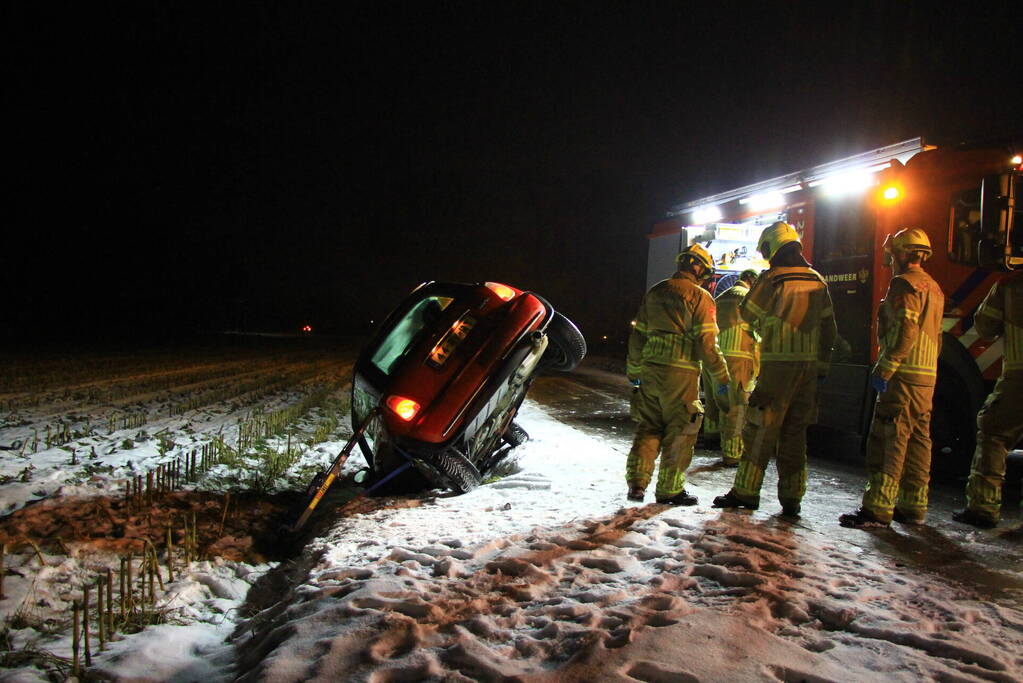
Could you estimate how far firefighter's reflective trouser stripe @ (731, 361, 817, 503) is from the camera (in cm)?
416

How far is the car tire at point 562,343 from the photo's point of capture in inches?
189

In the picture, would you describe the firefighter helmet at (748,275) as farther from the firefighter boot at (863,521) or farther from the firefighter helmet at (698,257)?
the firefighter boot at (863,521)

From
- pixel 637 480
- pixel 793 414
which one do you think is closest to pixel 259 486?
pixel 637 480

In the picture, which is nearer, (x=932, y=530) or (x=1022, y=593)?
(x=1022, y=593)

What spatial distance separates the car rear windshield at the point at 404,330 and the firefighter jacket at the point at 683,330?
4.88ft

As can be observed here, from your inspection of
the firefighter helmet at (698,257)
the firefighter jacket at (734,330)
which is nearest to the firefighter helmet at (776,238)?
the firefighter helmet at (698,257)

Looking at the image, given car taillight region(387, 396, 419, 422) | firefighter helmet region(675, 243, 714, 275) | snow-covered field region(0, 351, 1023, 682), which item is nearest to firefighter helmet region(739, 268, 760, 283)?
firefighter helmet region(675, 243, 714, 275)

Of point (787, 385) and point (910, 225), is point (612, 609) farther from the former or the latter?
point (910, 225)

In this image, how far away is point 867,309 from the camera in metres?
6.67

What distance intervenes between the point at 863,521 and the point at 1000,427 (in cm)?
115

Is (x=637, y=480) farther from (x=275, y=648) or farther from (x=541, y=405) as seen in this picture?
(x=541, y=405)

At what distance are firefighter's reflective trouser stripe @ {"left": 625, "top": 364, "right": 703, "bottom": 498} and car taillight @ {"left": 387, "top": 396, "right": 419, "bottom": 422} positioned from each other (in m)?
1.48

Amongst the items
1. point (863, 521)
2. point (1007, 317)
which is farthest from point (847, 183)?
point (863, 521)

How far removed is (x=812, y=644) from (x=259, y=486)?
4.27 meters
